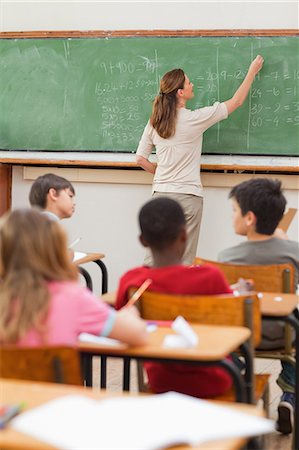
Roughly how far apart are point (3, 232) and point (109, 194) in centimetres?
405

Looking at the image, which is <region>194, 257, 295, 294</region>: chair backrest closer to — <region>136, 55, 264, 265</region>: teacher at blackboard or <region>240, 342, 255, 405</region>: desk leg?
<region>240, 342, 255, 405</region>: desk leg

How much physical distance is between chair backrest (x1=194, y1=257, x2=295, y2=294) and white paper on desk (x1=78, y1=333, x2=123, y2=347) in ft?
3.53

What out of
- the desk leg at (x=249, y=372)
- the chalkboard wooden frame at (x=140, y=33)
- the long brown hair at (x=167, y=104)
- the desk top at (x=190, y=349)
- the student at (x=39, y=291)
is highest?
the chalkboard wooden frame at (x=140, y=33)

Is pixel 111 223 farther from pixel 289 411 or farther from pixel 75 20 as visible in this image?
pixel 289 411

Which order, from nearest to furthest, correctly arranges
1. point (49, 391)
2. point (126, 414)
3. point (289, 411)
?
point (126, 414)
point (49, 391)
point (289, 411)

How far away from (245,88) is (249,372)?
3178 millimetres

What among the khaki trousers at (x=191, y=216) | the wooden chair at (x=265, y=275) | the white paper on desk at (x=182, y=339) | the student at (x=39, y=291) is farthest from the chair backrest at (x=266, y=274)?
the khaki trousers at (x=191, y=216)

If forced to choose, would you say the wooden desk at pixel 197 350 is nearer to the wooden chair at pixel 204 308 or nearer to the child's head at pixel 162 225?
the wooden chair at pixel 204 308

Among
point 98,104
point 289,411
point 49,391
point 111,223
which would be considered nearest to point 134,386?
point 289,411

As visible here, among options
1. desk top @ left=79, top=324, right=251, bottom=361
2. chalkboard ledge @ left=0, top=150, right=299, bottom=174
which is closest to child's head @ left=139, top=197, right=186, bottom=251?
desk top @ left=79, top=324, right=251, bottom=361

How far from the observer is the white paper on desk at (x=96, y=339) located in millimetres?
2258

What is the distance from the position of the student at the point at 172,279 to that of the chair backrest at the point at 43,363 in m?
0.75

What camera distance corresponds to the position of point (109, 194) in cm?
614

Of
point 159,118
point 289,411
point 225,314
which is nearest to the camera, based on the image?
point 225,314
